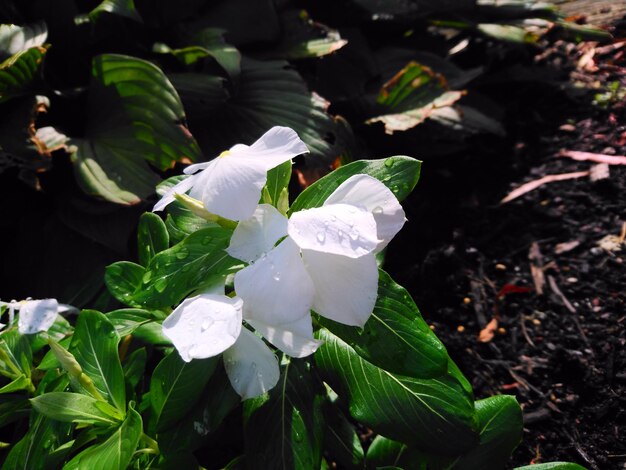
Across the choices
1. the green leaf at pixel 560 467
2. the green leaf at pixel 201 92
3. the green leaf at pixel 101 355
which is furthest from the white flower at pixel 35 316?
the green leaf at pixel 201 92

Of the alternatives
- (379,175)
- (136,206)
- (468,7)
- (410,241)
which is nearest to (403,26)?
(468,7)

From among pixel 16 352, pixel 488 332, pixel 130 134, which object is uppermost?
pixel 16 352

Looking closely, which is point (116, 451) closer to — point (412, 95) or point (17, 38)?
point (17, 38)

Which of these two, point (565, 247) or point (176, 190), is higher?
point (176, 190)

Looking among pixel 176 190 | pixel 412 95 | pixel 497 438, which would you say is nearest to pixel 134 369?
pixel 176 190

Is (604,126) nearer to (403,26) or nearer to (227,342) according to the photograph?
(403,26)
